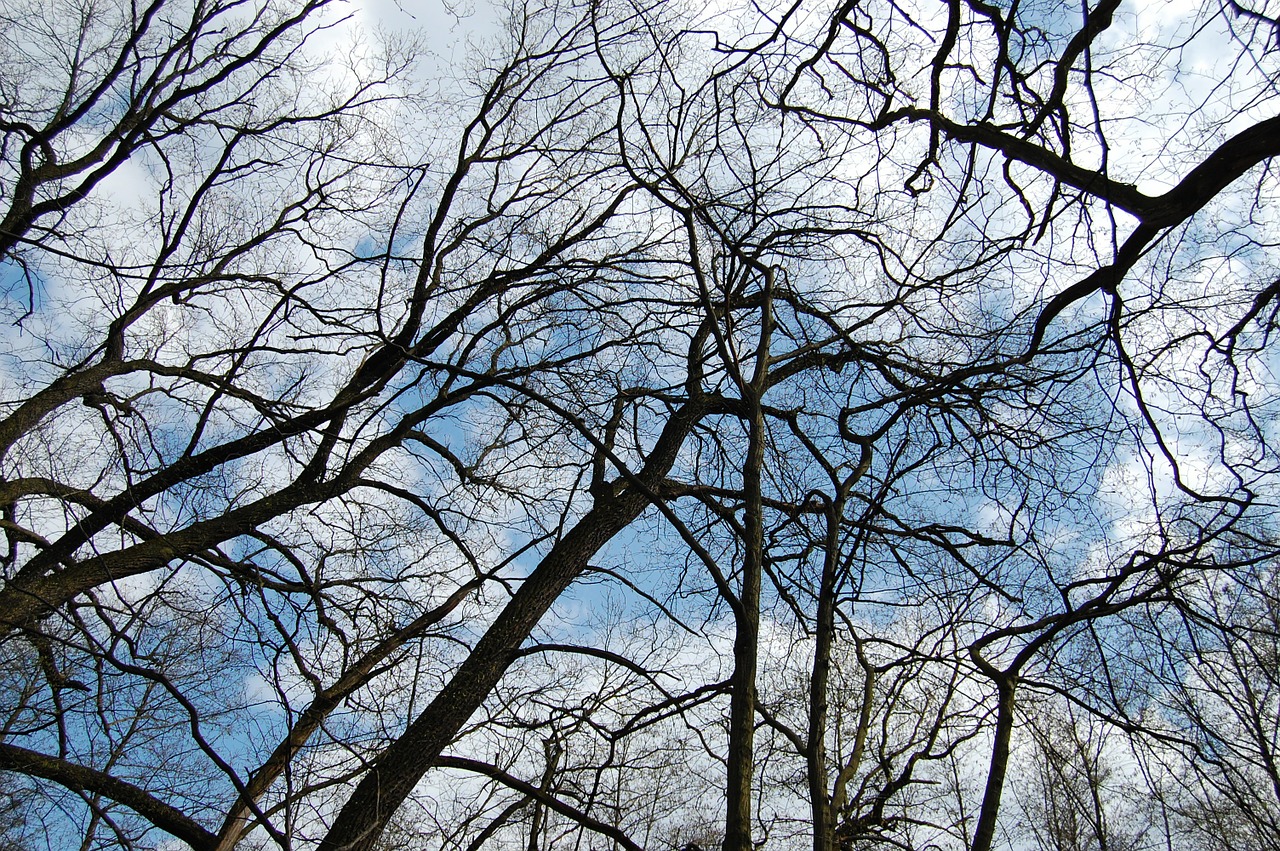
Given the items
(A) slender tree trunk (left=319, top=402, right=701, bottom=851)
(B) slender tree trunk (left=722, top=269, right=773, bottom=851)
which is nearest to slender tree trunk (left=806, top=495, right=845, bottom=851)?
(B) slender tree trunk (left=722, top=269, right=773, bottom=851)

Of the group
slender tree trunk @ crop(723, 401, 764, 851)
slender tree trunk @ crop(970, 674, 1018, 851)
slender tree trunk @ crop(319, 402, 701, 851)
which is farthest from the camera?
slender tree trunk @ crop(319, 402, 701, 851)

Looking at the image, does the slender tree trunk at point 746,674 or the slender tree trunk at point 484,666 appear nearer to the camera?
the slender tree trunk at point 746,674

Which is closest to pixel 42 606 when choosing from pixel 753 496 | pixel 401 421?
pixel 401 421

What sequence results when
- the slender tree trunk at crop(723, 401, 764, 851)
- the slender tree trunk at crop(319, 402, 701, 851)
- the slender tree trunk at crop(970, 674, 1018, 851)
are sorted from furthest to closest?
1. the slender tree trunk at crop(319, 402, 701, 851)
2. the slender tree trunk at crop(970, 674, 1018, 851)
3. the slender tree trunk at crop(723, 401, 764, 851)

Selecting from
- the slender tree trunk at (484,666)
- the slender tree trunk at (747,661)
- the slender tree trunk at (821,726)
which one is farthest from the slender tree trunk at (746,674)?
Result: the slender tree trunk at (484,666)

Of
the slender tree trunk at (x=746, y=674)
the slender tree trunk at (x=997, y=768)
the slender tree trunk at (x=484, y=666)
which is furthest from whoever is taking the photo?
the slender tree trunk at (x=484, y=666)

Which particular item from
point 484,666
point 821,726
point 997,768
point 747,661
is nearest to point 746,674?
point 747,661

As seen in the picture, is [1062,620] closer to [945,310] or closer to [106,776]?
[945,310]

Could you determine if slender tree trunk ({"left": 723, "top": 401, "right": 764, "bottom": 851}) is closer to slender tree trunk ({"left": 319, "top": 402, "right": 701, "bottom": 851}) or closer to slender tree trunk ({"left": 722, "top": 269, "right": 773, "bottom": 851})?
→ slender tree trunk ({"left": 722, "top": 269, "right": 773, "bottom": 851})

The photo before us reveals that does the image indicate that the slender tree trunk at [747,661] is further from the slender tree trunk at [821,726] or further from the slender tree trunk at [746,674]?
the slender tree trunk at [821,726]

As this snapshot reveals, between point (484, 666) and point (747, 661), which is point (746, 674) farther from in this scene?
point (484, 666)

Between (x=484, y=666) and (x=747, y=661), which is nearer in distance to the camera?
(x=747, y=661)

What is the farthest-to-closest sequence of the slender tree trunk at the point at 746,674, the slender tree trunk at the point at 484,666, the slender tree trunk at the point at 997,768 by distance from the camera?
the slender tree trunk at the point at 484,666 → the slender tree trunk at the point at 997,768 → the slender tree trunk at the point at 746,674

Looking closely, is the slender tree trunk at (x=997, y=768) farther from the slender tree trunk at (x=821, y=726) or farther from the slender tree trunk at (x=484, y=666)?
the slender tree trunk at (x=484, y=666)
